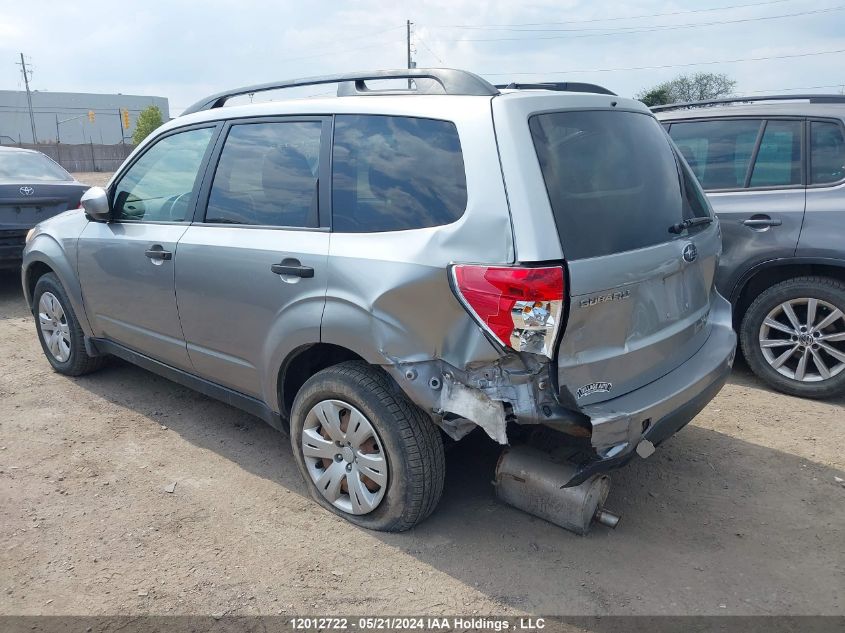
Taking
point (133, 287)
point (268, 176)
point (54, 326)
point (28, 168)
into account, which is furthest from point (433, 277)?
point (28, 168)

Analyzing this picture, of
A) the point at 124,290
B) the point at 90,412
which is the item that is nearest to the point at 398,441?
the point at 124,290

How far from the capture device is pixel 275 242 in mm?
3246

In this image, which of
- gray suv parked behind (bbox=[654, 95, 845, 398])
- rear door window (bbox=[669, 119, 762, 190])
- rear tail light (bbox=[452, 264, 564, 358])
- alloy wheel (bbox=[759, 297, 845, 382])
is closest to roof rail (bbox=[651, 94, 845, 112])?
gray suv parked behind (bbox=[654, 95, 845, 398])

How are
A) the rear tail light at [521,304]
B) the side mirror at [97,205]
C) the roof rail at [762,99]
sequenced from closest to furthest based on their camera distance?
the rear tail light at [521,304] → the side mirror at [97,205] → the roof rail at [762,99]

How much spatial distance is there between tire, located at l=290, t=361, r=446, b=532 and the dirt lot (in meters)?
0.15

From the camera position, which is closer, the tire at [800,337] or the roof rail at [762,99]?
the tire at [800,337]

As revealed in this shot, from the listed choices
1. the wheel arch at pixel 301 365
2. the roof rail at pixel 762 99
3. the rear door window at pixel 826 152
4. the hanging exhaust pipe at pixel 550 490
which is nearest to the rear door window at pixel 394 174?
the wheel arch at pixel 301 365

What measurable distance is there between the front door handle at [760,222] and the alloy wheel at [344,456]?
3.27 m

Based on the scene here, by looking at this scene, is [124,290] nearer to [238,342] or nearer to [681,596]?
[238,342]

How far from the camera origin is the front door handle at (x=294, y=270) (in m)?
3.05

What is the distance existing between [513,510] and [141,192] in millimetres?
2946

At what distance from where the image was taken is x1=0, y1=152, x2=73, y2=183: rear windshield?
798 cm

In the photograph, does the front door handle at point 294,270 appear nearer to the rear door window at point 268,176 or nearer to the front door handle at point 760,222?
the rear door window at point 268,176

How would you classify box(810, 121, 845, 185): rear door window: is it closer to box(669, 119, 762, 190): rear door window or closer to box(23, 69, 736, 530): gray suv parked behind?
box(669, 119, 762, 190): rear door window
